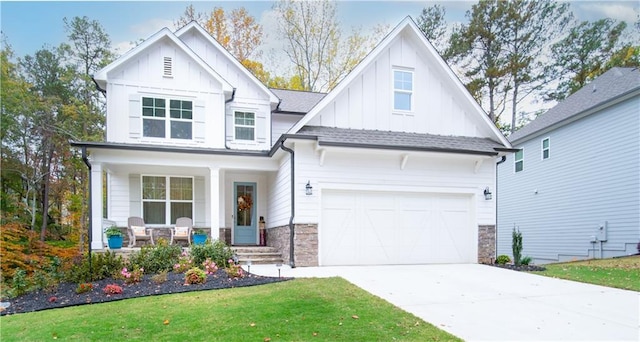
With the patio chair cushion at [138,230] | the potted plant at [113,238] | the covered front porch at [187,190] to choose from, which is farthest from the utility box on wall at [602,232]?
the potted plant at [113,238]

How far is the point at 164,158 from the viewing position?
1104 cm

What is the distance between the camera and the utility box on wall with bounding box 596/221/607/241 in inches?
549

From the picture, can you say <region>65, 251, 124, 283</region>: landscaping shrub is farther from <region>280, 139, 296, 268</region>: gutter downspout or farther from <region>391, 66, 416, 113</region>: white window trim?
<region>391, 66, 416, 113</region>: white window trim

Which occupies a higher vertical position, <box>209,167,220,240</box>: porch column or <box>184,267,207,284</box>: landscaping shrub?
<box>209,167,220,240</box>: porch column

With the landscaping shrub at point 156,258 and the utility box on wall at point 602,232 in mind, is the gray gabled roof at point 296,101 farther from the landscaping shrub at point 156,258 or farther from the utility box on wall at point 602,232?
the utility box on wall at point 602,232

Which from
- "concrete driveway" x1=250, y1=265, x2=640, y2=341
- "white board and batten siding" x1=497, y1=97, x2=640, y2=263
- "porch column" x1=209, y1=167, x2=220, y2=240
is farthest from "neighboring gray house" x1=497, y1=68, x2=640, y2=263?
"porch column" x1=209, y1=167, x2=220, y2=240

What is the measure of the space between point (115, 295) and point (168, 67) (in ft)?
25.6

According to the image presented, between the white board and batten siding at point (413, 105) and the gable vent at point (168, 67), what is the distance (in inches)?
200

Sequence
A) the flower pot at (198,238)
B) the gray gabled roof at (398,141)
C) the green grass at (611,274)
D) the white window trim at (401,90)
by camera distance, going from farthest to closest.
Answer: the flower pot at (198,238) → the white window trim at (401,90) → the gray gabled roof at (398,141) → the green grass at (611,274)

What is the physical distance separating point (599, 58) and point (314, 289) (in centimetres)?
2490

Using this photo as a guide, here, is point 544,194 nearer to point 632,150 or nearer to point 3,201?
point 632,150

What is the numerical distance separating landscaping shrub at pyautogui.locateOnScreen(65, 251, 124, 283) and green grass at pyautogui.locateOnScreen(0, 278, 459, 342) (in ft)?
7.17

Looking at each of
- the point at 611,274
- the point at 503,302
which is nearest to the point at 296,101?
the point at 503,302

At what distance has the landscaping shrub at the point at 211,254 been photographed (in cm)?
909
